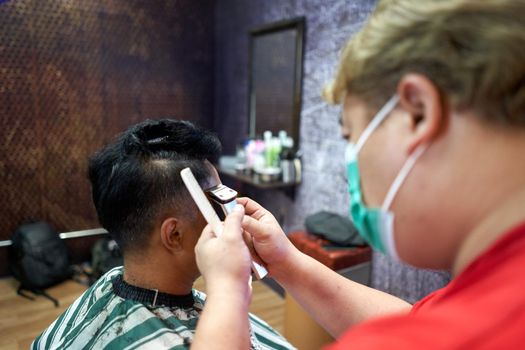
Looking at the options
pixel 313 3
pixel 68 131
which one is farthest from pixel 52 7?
pixel 313 3

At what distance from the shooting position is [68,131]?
3.28 meters

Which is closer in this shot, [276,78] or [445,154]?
[445,154]

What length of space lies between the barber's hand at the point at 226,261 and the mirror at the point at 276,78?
86.9 inches

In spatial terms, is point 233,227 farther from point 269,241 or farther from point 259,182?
point 259,182

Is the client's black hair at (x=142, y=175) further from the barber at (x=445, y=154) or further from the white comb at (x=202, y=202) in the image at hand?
the barber at (x=445, y=154)

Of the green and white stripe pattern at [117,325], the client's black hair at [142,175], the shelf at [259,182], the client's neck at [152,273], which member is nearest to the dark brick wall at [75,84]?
the shelf at [259,182]

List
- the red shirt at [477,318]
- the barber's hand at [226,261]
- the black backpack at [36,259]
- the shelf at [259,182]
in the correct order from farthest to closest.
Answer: the black backpack at [36,259] < the shelf at [259,182] < the barber's hand at [226,261] < the red shirt at [477,318]

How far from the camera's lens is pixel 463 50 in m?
0.52

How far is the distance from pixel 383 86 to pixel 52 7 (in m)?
3.25

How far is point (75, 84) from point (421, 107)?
3250 millimetres

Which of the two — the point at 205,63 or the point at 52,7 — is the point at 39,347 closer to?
the point at 52,7

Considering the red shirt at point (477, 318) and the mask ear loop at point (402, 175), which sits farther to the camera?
the mask ear loop at point (402, 175)

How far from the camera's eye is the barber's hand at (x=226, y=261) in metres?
0.75

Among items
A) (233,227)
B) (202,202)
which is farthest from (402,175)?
(202,202)
